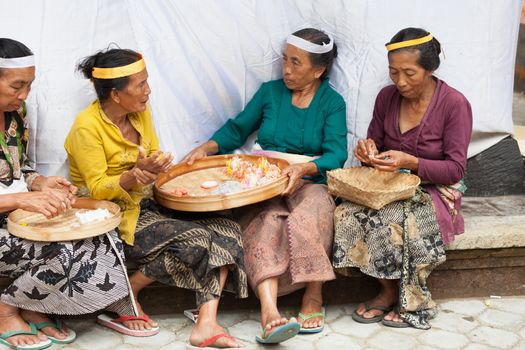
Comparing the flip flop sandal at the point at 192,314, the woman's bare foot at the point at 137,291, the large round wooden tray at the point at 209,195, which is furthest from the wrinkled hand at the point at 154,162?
the flip flop sandal at the point at 192,314

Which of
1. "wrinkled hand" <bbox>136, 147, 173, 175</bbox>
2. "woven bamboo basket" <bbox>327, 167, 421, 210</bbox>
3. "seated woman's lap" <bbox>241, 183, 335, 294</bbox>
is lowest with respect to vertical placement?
"seated woman's lap" <bbox>241, 183, 335, 294</bbox>

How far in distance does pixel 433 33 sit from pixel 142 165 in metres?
2.00

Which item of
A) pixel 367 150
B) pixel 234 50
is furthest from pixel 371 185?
pixel 234 50

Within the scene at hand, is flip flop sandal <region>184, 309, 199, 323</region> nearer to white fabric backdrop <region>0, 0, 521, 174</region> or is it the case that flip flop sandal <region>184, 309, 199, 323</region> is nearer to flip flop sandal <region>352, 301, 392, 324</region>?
flip flop sandal <region>352, 301, 392, 324</region>

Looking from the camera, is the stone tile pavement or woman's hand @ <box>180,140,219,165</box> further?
woman's hand @ <box>180,140,219,165</box>

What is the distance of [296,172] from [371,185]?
44cm

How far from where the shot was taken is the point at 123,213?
4.26 metres

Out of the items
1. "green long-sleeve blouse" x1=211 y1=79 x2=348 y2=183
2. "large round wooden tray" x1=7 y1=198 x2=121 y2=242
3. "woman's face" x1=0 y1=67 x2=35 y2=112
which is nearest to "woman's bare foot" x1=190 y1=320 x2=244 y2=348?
"large round wooden tray" x1=7 y1=198 x2=121 y2=242

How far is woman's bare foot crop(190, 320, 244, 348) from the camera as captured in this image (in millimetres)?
4023

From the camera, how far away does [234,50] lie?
4.96m

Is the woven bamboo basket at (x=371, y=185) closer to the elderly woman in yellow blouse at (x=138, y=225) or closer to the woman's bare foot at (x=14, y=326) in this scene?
the elderly woman in yellow blouse at (x=138, y=225)

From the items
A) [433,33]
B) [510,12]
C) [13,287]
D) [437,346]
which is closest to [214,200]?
[13,287]

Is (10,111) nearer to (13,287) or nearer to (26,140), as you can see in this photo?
(26,140)

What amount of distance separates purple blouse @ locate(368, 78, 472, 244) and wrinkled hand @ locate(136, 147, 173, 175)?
4.42 feet
